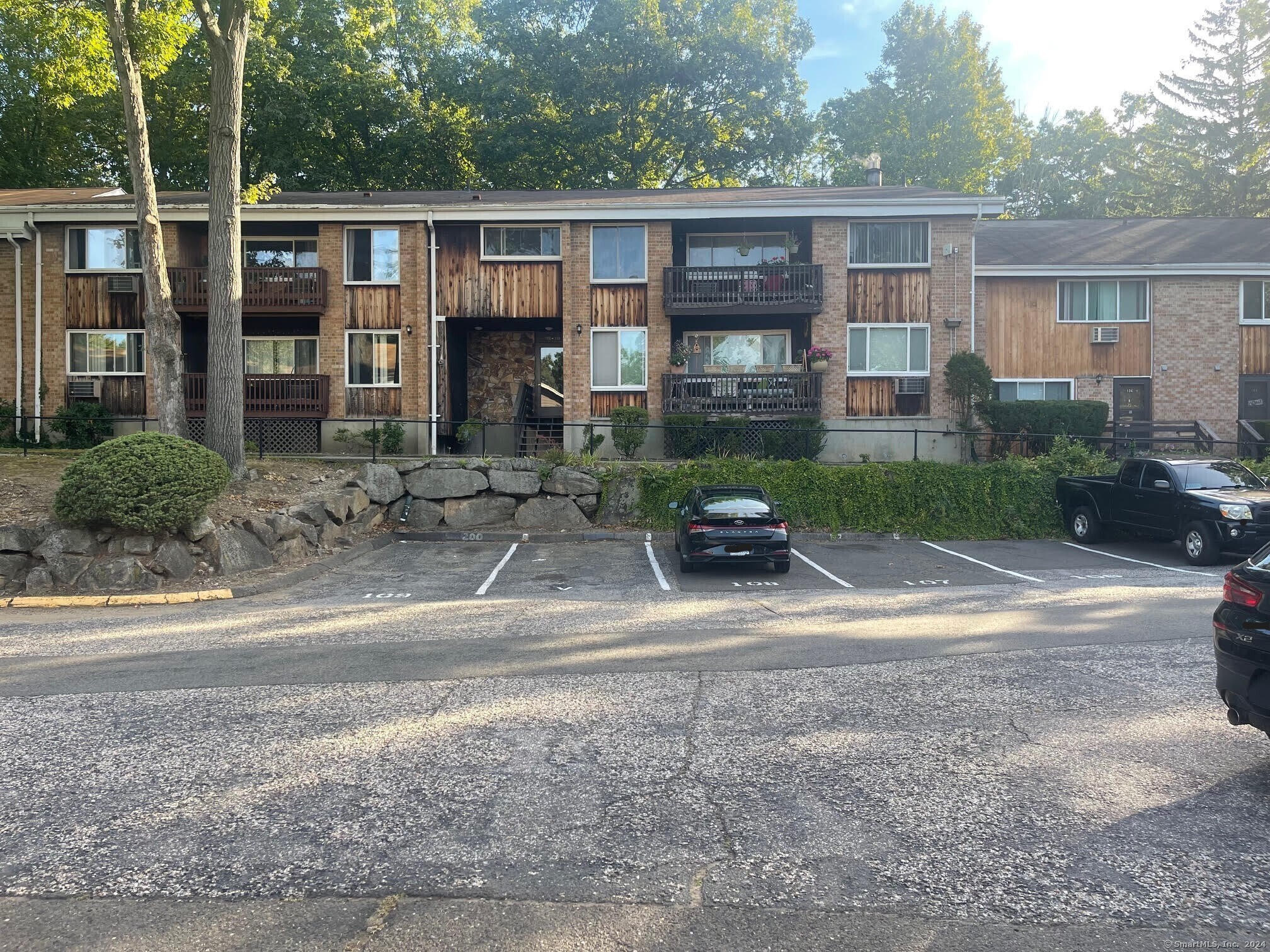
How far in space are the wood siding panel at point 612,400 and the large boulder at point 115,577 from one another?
12967 millimetres

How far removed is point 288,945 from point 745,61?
134ft

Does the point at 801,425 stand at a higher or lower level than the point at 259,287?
lower

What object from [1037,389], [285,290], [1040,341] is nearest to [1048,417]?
[1037,389]

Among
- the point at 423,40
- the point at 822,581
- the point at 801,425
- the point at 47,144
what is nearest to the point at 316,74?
the point at 423,40

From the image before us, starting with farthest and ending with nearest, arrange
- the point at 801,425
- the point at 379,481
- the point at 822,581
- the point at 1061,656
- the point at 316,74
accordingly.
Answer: the point at 316,74, the point at 801,425, the point at 379,481, the point at 822,581, the point at 1061,656

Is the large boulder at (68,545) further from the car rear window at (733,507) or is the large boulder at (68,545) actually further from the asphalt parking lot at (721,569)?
the car rear window at (733,507)

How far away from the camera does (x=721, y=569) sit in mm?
14797

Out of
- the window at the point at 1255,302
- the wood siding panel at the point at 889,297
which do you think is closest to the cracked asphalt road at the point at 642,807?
the wood siding panel at the point at 889,297

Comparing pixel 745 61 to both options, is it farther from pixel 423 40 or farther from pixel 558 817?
pixel 558 817

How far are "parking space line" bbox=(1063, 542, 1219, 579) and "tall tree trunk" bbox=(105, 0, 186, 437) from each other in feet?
57.0

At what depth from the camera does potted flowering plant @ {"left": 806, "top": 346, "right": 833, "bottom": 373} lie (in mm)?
22516

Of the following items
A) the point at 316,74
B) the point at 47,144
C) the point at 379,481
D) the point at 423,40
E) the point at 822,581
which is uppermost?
the point at 423,40

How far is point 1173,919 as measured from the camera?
11.1ft

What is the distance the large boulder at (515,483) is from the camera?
63.6 feet
